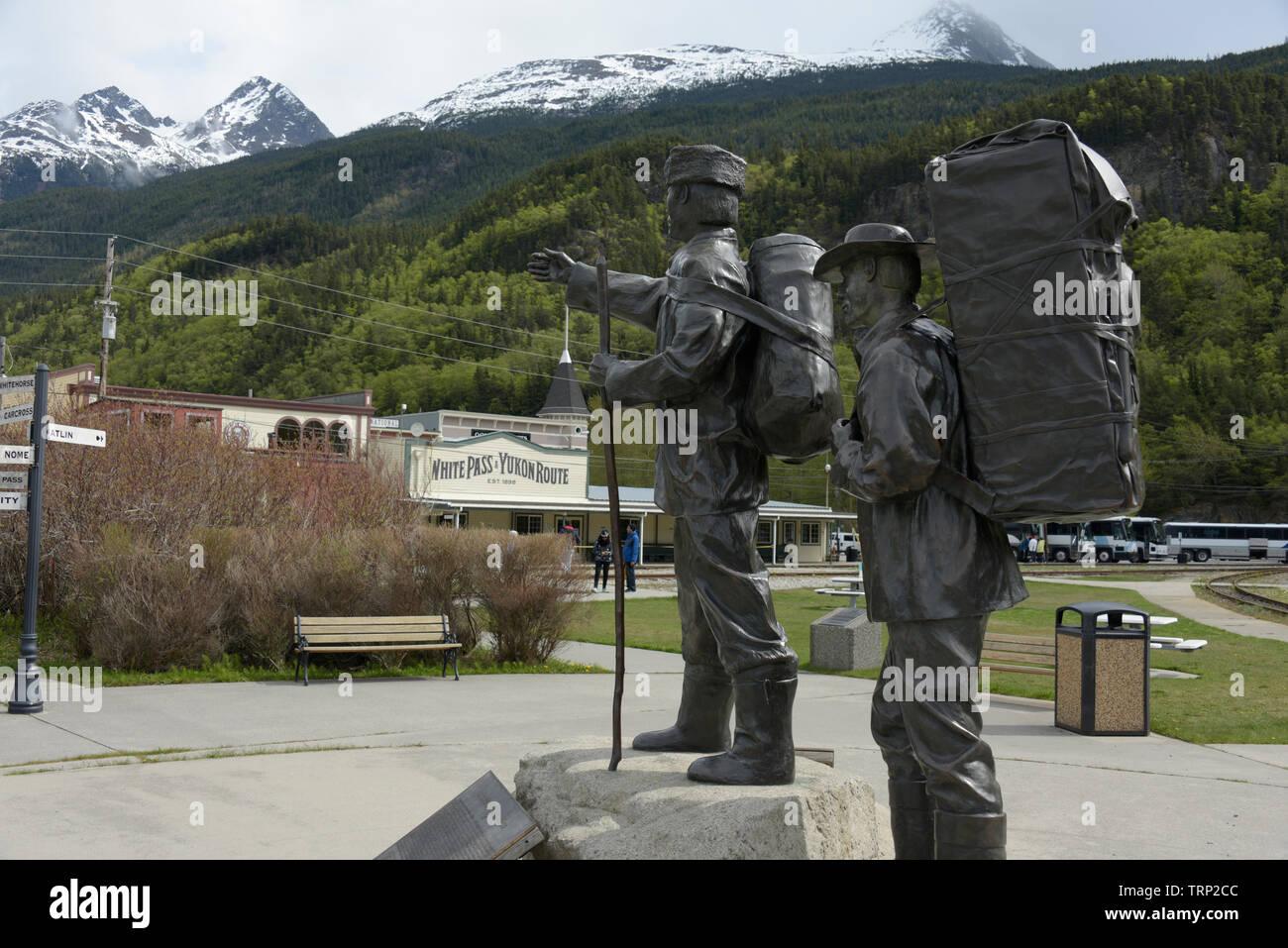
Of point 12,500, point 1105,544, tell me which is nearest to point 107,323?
point 12,500

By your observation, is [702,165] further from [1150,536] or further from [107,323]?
[1150,536]

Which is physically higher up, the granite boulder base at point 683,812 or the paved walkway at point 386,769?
the granite boulder base at point 683,812

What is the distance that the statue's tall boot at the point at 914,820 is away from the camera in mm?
3990

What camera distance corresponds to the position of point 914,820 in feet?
13.1

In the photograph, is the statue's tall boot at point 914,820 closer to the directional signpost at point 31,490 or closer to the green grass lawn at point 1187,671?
the green grass lawn at point 1187,671

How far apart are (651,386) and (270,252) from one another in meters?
98.0

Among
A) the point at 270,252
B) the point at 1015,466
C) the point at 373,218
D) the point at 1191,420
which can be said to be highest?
the point at 373,218

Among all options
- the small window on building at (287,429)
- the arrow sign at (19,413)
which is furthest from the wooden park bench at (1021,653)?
the small window on building at (287,429)

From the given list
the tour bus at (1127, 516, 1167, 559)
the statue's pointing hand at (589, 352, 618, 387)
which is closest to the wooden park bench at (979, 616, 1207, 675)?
the statue's pointing hand at (589, 352, 618, 387)

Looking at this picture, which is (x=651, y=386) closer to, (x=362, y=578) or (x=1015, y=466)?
(x=1015, y=466)

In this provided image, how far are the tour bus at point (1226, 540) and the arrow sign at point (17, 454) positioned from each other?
58.9 m

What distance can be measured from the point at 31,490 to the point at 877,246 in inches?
303
